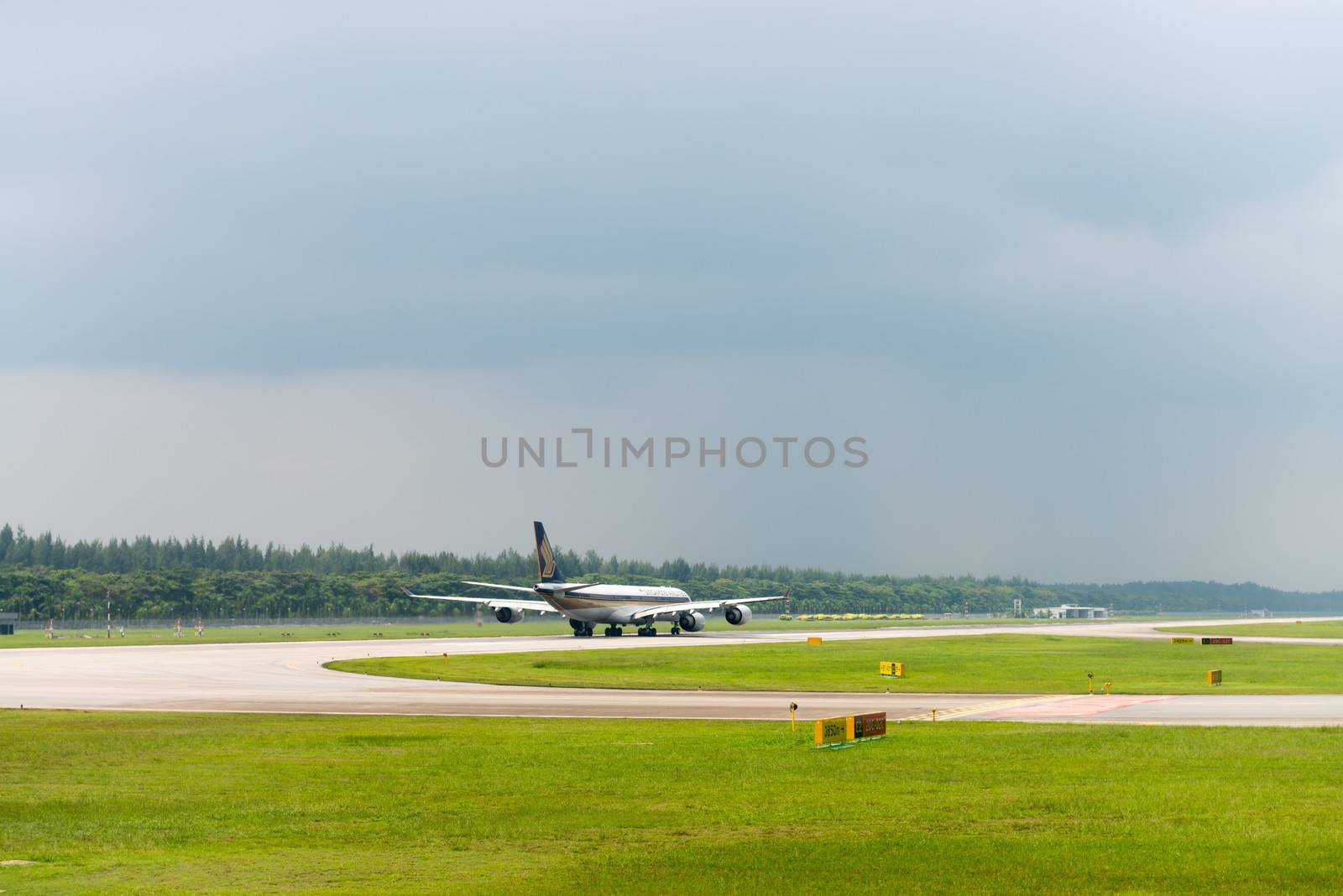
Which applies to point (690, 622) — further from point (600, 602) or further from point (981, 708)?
point (981, 708)

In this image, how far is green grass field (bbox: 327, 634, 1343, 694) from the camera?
60281 millimetres

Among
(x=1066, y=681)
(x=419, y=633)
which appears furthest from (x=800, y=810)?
(x=419, y=633)

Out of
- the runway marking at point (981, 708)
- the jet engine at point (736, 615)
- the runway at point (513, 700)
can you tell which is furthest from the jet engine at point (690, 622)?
the runway marking at point (981, 708)

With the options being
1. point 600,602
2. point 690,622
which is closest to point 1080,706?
point 600,602

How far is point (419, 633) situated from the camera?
142m

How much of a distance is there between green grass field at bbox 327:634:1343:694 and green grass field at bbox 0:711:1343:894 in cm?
2183

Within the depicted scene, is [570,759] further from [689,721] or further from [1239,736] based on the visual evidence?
[1239,736]

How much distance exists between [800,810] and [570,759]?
9.06 metres

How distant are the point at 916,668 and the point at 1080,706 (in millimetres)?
25082

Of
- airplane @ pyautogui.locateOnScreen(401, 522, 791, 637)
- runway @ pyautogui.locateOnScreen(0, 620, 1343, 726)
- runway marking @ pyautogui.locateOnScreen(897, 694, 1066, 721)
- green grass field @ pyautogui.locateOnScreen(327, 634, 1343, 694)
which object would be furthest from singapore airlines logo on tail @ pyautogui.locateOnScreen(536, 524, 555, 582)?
runway marking @ pyautogui.locateOnScreen(897, 694, 1066, 721)

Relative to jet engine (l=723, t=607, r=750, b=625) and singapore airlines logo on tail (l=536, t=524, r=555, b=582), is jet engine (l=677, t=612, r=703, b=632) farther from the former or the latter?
singapore airlines logo on tail (l=536, t=524, r=555, b=582)

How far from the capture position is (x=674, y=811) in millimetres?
25500

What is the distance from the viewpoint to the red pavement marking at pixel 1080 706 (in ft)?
146

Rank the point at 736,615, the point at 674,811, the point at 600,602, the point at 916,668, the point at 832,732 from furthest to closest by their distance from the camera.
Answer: the point at 736,615 → the point at 600,602 → the point at 916,668 → the point at 832,732 → the point at 674,811
